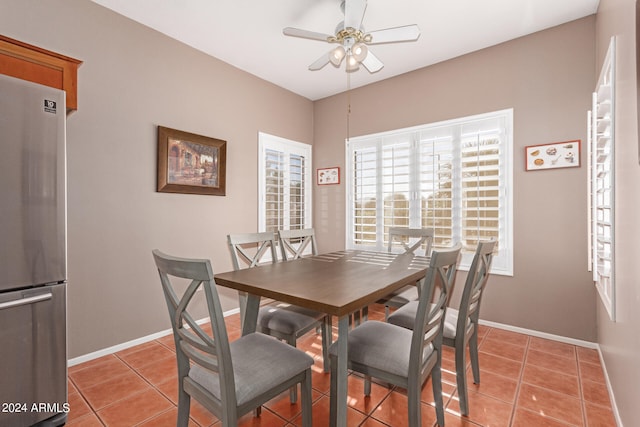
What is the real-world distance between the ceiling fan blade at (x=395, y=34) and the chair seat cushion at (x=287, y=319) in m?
2.01

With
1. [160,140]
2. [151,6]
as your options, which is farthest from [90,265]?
[151,6]

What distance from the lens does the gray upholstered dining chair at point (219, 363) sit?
3.67ft

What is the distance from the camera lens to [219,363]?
3.73 feet

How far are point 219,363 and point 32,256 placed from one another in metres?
1.18

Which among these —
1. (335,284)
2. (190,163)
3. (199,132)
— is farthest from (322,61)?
(335,284)

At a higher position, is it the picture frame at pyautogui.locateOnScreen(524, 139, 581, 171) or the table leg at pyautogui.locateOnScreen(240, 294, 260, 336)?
the picture frame at pyautogui.locateOnScreen(524, 139, 581, 171)

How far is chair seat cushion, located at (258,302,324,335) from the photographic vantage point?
1.90 meters

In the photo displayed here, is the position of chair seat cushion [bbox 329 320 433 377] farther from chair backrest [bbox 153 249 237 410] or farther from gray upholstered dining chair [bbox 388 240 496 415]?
chair backrest [bbox 153 249 237 410]

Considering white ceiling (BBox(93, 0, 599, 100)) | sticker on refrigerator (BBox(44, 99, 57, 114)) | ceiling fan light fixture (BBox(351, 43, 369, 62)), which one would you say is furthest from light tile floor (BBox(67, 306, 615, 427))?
white ceiling (BBox(93, 0, 599, 100))

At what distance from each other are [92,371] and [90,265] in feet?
2.54

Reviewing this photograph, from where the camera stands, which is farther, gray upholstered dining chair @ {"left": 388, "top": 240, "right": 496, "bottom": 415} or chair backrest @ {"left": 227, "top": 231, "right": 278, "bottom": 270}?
chair backrest @ {"left": 227, "top": 231, "right": 278, "bottom": 270}

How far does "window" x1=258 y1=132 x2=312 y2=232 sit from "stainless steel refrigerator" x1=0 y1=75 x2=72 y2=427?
221 centimetres

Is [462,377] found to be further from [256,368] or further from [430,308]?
[256,368]

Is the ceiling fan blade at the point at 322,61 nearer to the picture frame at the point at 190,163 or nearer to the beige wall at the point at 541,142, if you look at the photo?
the picture frame at the point at 190,163
